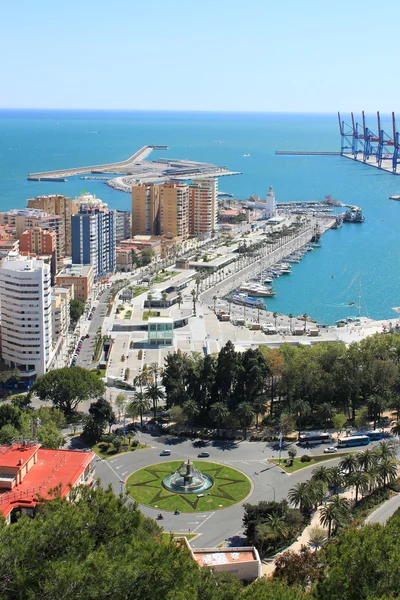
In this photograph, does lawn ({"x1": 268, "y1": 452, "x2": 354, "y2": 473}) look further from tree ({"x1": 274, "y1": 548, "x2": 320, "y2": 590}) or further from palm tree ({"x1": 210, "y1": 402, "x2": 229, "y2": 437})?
tree ({"x1": 274, "y1": 548, "x2": 320, "y2": 590})

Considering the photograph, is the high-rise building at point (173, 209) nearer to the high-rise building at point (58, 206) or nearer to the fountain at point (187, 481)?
the high-rise building at point (58, 206)

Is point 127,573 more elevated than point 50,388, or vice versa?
point 127,573

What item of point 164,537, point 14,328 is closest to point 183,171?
point 14,328

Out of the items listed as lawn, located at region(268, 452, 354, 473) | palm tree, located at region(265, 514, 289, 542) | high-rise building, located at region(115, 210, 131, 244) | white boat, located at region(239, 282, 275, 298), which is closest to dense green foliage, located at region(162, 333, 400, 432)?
lawn, located at region(268, 452, 354, 473)

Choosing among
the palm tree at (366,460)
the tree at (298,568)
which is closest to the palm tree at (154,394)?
the palm tree at (366,460)

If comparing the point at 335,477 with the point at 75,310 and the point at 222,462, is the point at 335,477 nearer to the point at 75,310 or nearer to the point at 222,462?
the point at 222,462

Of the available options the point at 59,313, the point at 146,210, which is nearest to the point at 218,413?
the point at 59,313

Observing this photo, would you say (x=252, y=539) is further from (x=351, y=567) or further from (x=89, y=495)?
(x=351, y=567)
